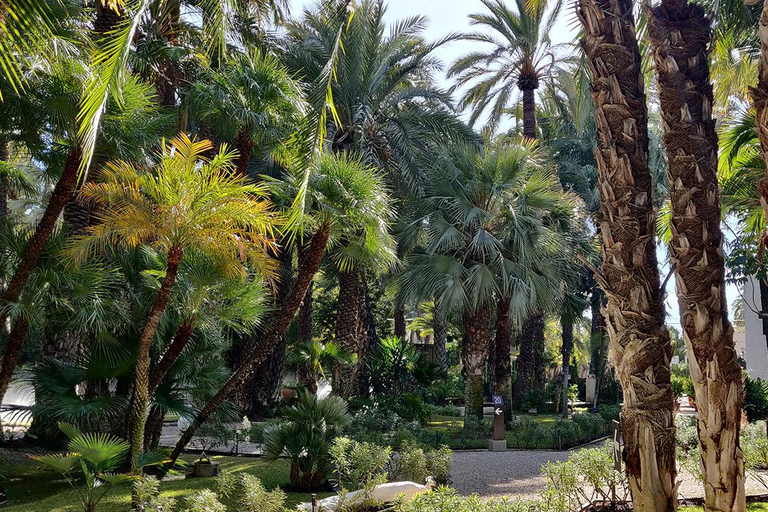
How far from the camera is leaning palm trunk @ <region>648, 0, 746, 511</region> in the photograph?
4.82 metres

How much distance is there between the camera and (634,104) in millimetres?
5254

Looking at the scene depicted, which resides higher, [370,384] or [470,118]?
[470,118]

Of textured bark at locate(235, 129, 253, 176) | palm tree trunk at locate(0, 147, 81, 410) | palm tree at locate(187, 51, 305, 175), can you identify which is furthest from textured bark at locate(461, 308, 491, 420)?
palm tree trunk at locate(0, 147, 81, 410)

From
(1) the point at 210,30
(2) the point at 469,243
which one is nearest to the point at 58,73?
(1) the point at 210,30

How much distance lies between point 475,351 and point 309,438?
803 cm

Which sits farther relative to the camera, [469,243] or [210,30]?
[469,243]

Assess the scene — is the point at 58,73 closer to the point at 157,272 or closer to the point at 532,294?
the point at 157,272

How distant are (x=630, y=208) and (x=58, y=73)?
6845 millimetres

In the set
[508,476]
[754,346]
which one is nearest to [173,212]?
→ [508,476]

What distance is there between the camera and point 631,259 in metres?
5.09

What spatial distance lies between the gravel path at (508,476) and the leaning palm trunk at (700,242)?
12.1 feet

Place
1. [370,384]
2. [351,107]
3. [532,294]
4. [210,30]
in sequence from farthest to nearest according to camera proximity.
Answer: [370,384] < [351,107] < [532,294] < [210,30]

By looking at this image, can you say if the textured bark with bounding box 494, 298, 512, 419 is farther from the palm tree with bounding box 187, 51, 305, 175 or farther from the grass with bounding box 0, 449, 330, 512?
the palm tree with bounding box 187, 51, 305, 175

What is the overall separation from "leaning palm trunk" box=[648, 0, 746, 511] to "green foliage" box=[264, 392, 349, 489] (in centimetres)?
550
